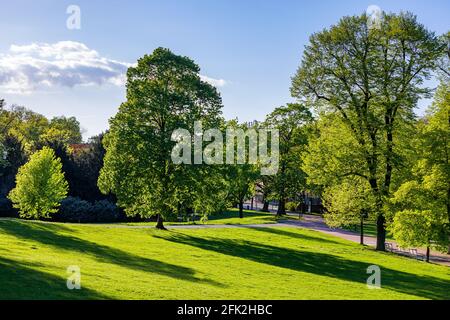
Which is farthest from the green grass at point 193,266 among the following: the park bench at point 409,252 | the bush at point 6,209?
the bush at point 6,209

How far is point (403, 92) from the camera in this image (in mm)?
36688

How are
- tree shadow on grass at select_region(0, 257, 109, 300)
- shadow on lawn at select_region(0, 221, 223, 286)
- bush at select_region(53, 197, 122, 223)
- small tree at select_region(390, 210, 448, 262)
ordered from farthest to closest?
1. bush at select_region(53, 197, 122, 223)
2. small tree at select_region(390, 210, 448, 262)
3. shadow on lawn at select_region(0, 221, 223, 286)
4. tree shadow on grass at select_region(0, 257, 109, 300)

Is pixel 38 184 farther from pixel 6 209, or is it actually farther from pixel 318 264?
pixel 318 264

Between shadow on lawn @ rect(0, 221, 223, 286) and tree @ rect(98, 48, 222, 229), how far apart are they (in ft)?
21.3

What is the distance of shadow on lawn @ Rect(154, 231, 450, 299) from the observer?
25.9 m

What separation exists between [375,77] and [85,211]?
44.4m

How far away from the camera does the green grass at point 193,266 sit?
16359mm

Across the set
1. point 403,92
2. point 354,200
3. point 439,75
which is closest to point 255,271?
point 354,200

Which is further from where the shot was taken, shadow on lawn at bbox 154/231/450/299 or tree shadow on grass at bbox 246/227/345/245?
tree shadow on grass at bbox 246/227/345/245

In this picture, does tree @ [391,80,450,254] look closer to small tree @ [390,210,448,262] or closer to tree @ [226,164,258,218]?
small tree @ [390,210,448,262]

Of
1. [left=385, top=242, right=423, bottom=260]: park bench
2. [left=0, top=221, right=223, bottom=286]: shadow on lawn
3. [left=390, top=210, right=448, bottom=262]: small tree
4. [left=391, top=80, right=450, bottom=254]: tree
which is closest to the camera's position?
[left=0, top=221, right=223, bottom=286]: shadow on lawn

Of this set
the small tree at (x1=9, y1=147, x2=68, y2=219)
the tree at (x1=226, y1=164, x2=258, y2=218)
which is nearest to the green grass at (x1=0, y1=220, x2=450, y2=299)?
the small tree at (x1=9, y1=147, x2=68, y2=219)

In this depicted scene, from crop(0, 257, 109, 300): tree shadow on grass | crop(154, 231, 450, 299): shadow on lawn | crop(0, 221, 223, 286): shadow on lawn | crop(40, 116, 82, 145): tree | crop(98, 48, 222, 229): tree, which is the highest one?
crop(40, 116, 82, 145): tree
